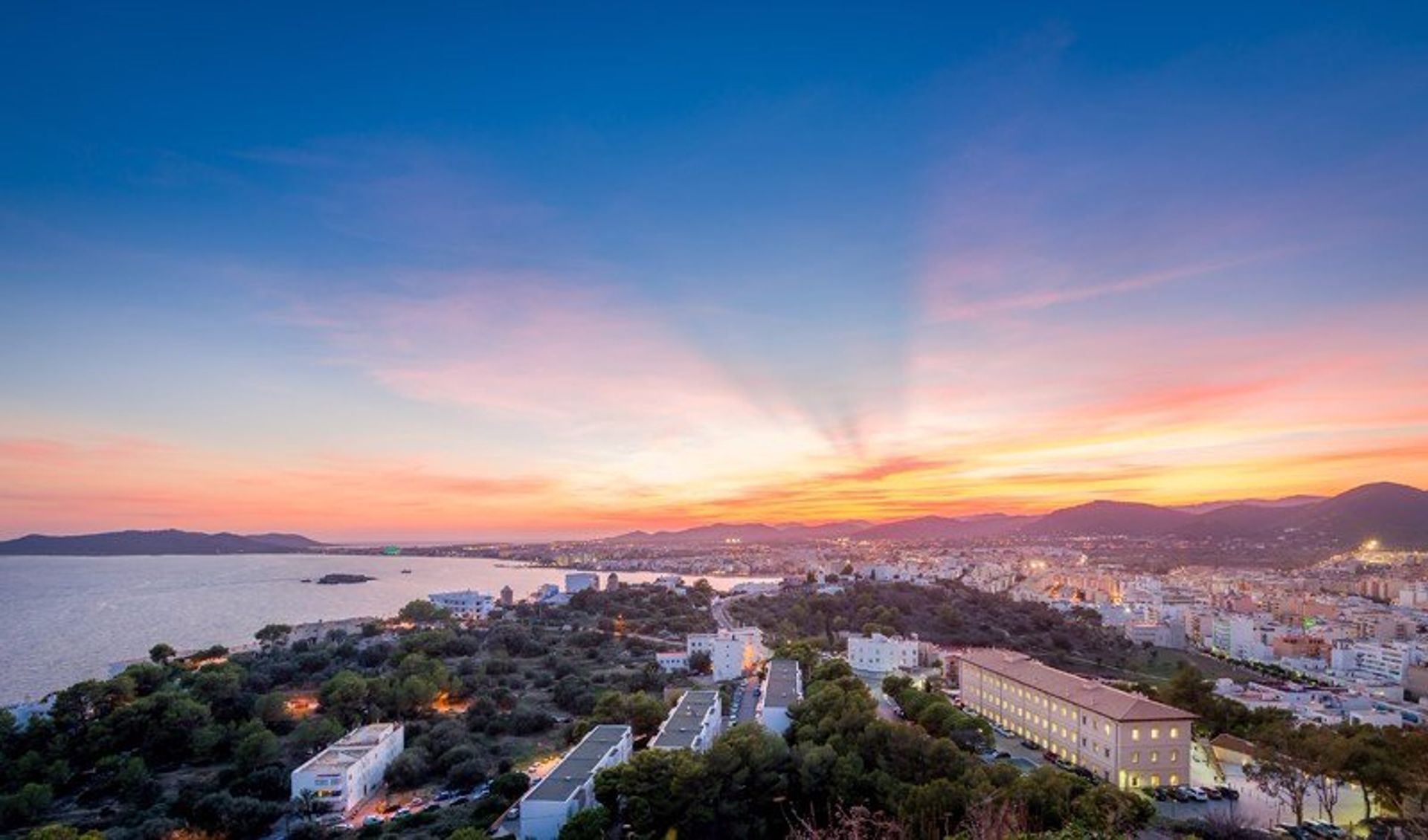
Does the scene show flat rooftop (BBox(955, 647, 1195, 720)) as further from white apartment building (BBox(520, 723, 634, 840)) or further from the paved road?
white apartment building (BBox(520, 723, 634, 840))

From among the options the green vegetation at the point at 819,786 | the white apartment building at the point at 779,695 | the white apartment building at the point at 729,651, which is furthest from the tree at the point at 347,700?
the green vegetation at the point at 819,786

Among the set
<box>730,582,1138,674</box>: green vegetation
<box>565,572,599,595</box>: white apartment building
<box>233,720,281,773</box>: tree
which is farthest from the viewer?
<box>565,572,599,595</box>: white apartment building

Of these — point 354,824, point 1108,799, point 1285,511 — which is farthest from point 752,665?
point 1285,511

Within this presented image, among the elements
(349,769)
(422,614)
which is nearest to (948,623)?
(422,614)

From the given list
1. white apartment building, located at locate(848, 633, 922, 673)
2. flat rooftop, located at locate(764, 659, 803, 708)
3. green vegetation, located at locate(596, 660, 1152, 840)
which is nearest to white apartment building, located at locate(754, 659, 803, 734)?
flat rooftop, located at locate(764, 659, 803, 708)

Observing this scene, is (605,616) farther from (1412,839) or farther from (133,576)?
(133,576)

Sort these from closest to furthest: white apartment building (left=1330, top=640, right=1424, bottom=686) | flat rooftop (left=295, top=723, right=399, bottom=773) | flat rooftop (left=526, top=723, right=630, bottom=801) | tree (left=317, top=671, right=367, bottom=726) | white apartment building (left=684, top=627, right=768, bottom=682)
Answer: flat rooftop (left=526, top=723, right=630, bottom=801) < flat rooftop (left=295, top=723, right=399, bottom=773) < tree (left=317, top=671, right=367, bottom=726) < white apartment building (left=684, top=627, right=768, bottom=682) < white apartment building (left=1330, top=640, right=1424, bottom=686)

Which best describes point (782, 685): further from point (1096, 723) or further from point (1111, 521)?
point (1111, 521)
